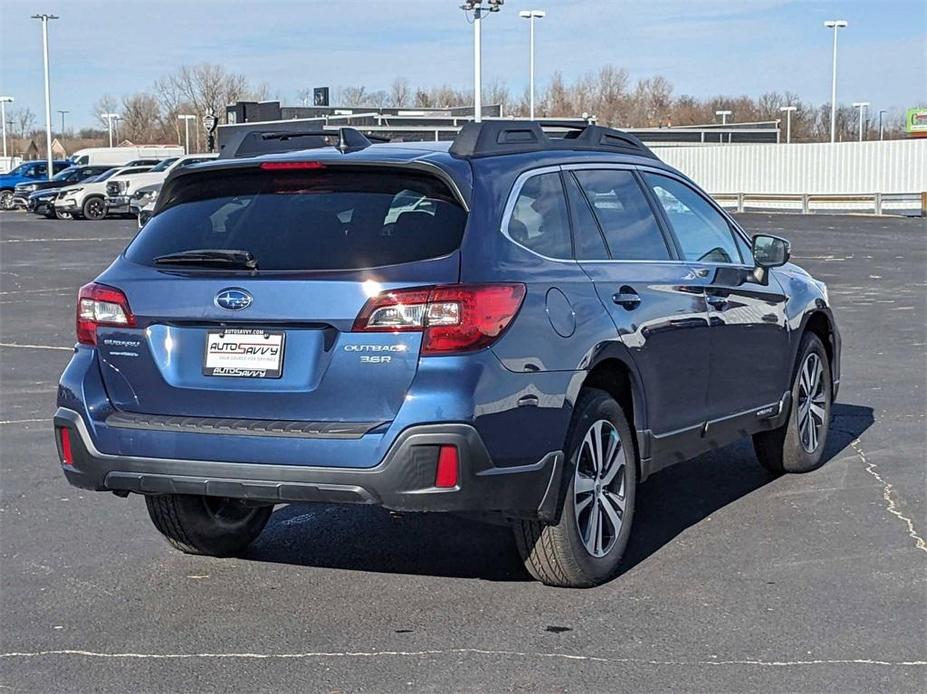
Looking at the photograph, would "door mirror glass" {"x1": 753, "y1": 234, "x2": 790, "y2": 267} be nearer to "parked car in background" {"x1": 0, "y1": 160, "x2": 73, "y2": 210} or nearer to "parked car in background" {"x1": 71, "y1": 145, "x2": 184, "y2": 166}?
"parked car in background" {"x1": 0, "y1": 160, "x2": 73, "y2": 210}

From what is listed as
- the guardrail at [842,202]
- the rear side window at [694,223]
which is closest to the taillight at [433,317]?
the rear side window at [694,223]

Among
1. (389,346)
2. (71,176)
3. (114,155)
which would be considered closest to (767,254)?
(389,346)

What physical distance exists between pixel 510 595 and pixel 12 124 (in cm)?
16832

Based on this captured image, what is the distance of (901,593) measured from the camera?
17.7 feet

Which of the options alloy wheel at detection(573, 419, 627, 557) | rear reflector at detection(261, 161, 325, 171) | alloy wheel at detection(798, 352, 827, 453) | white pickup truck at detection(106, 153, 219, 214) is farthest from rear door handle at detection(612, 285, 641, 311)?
white pickup truck at detection(106, 153, 219, 214)

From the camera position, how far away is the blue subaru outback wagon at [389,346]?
15.7 ft

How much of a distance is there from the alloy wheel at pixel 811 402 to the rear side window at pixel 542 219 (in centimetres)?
261

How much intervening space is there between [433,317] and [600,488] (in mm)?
1263

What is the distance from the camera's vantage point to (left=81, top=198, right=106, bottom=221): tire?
44156 millimetres

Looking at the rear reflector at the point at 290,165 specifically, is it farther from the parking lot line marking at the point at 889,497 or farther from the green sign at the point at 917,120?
the green sign at the point at 917,120

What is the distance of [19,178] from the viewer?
191 ft

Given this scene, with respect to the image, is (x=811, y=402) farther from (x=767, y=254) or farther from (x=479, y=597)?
(x=479, y=597)

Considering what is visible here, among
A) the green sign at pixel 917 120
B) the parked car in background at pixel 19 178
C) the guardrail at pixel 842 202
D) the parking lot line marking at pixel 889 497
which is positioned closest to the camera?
the parking lot line marking at pixel 889 497

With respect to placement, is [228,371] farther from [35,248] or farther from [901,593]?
[35,248]
